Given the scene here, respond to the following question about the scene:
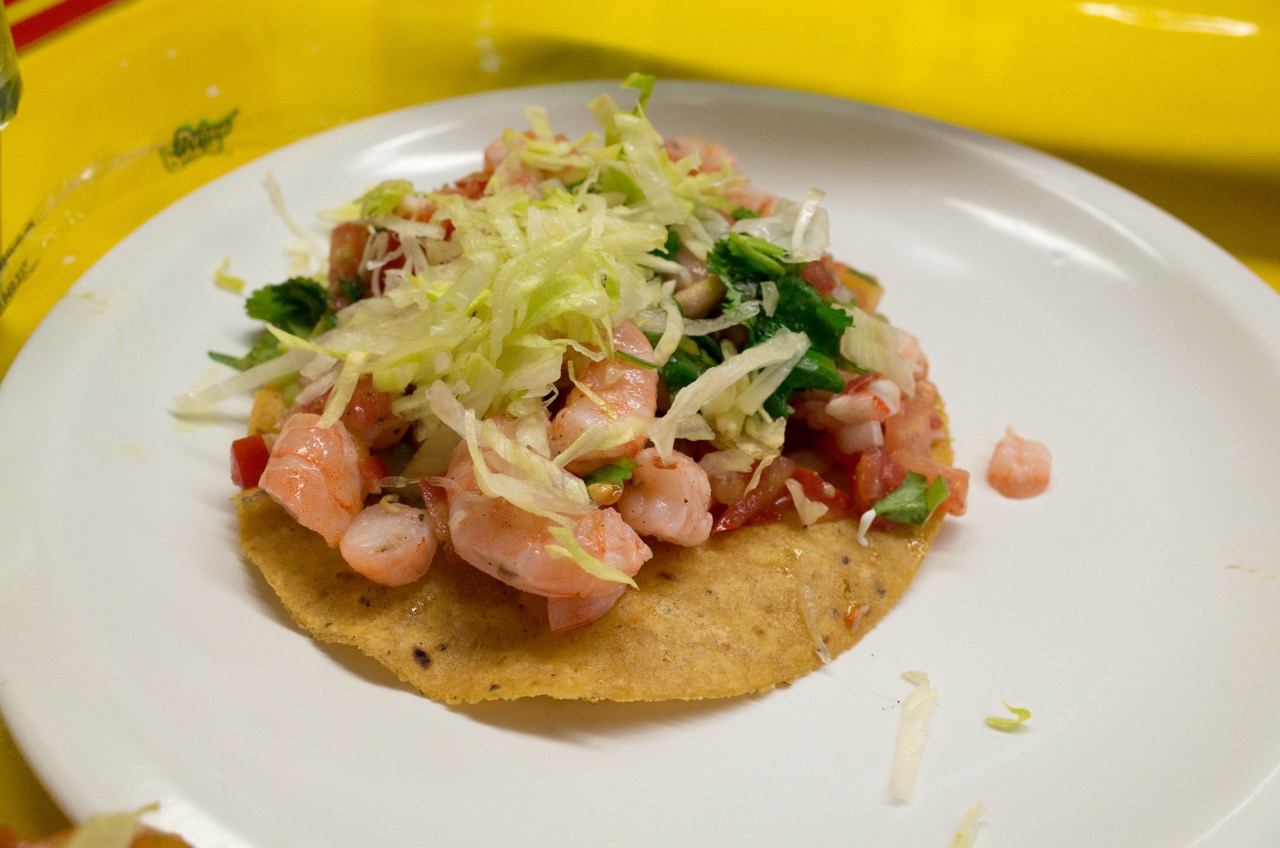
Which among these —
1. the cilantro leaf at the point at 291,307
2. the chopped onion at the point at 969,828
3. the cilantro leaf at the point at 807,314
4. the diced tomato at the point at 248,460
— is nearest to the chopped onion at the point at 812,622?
the chopped onion at the point at 969,828

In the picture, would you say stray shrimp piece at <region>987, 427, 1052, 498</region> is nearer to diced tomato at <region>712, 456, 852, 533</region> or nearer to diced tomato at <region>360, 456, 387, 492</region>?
diced tomato at <region>712, 456, 852, 533</region>

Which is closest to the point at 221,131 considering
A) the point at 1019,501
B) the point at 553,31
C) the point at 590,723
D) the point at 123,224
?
the point at 123,224

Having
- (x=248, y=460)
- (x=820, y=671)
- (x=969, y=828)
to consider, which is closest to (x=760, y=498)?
(x=820, y=671)

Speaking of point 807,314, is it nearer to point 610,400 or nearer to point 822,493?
A: point 822,493

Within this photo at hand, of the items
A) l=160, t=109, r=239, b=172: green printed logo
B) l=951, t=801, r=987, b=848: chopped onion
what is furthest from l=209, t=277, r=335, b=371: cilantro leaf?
l=951, t=801, r=987, b=848: chopped onion

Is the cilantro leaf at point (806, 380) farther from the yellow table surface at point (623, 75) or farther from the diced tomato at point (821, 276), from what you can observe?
the yellow table surface at point (623, 75)

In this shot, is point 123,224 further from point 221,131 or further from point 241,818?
point 241,818

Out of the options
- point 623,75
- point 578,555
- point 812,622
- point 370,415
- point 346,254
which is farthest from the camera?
point 623,75
